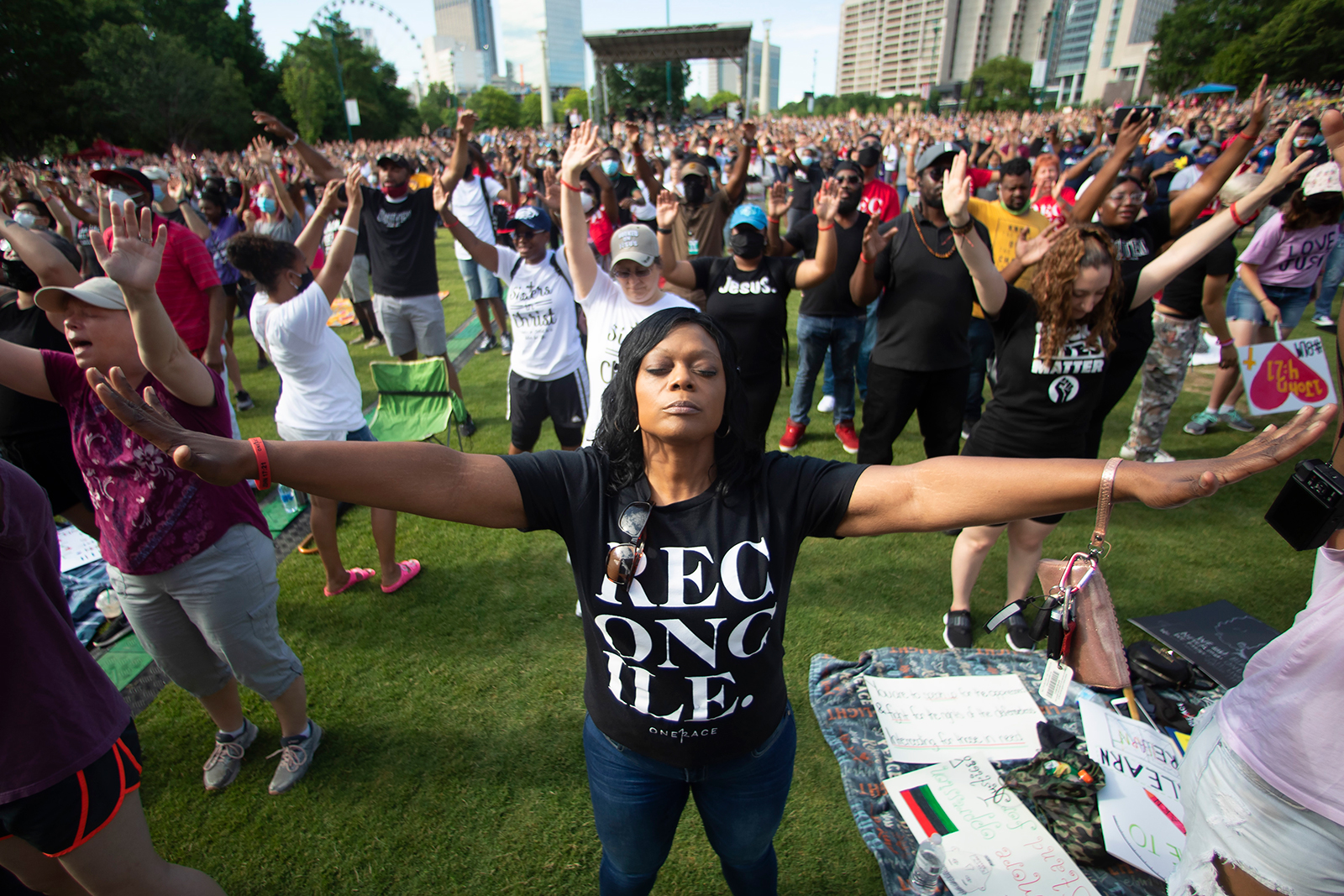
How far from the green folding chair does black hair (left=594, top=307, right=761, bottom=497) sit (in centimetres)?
366

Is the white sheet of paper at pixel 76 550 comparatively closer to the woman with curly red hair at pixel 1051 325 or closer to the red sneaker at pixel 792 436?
the red sneaker at pixel 792 436

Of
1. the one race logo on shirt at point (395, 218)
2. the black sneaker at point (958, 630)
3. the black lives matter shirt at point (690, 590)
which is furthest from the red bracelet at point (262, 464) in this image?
the one race logo on shirt at point (395, 218)

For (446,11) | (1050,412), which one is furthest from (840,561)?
(446,11)

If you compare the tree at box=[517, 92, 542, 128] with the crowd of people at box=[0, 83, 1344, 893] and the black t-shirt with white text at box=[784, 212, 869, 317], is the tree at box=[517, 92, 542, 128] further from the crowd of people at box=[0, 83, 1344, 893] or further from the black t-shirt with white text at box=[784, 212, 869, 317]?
the black t-shirt with white text at box=[784, 212, 869, 317]

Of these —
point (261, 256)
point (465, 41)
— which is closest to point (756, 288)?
point (261, 256)

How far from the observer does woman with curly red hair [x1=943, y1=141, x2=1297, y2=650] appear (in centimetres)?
298

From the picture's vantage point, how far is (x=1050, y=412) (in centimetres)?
326

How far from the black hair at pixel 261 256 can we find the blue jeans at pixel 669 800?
3199mm

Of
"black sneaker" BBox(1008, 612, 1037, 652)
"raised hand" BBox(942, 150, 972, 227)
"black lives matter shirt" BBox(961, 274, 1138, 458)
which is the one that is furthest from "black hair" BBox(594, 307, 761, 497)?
"black sneaker" BBox(1008, 612, 1037, 652)

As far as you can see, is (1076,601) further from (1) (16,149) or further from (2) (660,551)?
(1) (16,149)

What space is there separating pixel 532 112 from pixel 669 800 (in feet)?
320

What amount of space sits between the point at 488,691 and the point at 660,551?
7.43ft

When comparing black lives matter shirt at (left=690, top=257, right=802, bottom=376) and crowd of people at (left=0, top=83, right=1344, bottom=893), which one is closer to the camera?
crowd of people at (left=0, top=83, right=1344, bottom=893)

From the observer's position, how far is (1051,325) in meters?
3.11
